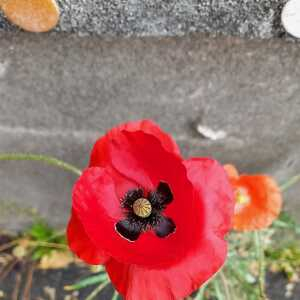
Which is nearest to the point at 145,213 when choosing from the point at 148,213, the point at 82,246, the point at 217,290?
the point at 148,213

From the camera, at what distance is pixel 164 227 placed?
31.3 inches

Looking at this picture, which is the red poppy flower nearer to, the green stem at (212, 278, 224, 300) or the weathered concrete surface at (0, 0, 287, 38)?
the weathered concrete surface at (0, 0, 287, 38)

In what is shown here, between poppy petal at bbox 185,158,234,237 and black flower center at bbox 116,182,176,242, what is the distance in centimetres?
8

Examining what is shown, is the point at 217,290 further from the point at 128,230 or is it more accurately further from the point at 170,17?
the point at 170,17

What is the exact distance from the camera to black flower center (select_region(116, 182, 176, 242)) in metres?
0.78

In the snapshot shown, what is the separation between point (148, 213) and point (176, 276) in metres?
0.14

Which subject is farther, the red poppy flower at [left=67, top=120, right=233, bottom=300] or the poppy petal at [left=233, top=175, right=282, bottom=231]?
the poppy petal at [left=233, top=175, right=282, bottom=231]

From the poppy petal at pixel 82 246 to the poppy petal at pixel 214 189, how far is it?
0.18m

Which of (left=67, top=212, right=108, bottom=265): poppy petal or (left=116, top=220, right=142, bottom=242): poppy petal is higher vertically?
(left=116, top=220, right=142, bottom=242): poppy petal

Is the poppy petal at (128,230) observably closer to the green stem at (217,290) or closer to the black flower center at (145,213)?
the black flower center at (145,213)

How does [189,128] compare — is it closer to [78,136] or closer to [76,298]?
[78,136]

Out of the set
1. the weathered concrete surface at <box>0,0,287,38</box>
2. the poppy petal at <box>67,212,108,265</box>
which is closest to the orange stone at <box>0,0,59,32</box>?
the weathered concrete surface at <box>0,0,287,38</box>

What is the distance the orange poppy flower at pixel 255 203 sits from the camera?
3.34 ft

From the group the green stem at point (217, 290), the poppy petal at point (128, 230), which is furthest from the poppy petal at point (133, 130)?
the green stem at point (217, 290)
